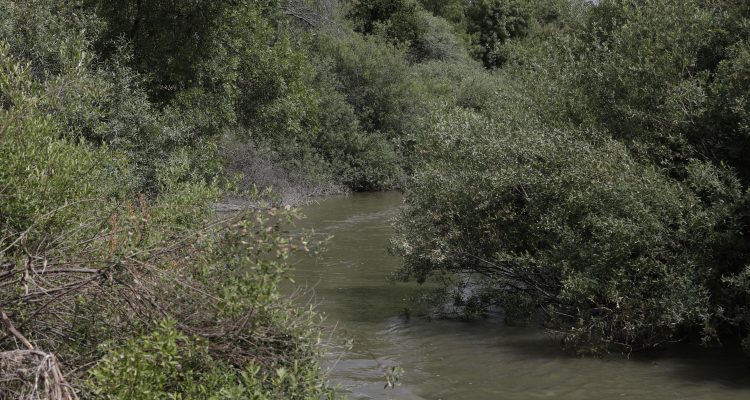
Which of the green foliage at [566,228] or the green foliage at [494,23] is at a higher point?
the green foliage at [494,23]

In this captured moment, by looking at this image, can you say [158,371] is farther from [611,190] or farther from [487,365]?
[611,190]

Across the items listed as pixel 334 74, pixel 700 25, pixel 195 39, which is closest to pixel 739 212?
pixel 700 25

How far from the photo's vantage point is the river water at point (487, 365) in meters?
9.55

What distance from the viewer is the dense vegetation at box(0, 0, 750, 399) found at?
593 cm

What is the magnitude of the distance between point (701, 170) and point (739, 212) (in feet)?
2.30

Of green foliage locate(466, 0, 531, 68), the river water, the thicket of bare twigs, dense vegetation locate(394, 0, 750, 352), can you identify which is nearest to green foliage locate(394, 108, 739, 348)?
dense vegetation locate(394, 0, 750, 352)

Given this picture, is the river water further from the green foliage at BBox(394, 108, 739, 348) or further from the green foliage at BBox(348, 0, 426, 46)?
the green foliage at BBox(348, 0, 426, 46)

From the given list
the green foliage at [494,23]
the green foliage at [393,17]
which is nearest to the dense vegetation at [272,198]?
the green foliage at [393,17]

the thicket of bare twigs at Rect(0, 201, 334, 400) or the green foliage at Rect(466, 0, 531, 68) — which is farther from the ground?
the green foliage at Rect(466, 0, 531, 68)

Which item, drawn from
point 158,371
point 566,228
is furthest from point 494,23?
point 158,371

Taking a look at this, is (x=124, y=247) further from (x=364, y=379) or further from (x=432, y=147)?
(x=432, y=147)

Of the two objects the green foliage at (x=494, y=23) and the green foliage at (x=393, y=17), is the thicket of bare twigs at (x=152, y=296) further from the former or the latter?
the green foliage at (x=494, y=23)

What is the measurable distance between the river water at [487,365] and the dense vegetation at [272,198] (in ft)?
1.43

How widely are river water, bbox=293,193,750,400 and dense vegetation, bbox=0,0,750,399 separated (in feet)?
1.43
